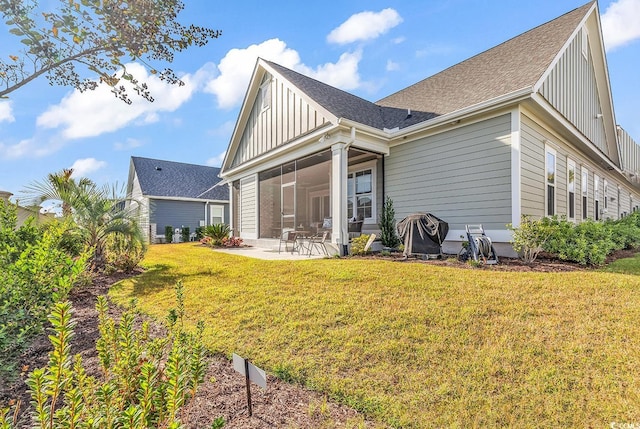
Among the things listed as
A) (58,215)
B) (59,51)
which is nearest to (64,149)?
(58,215)

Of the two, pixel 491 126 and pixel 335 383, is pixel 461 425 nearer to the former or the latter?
pixel 335 383

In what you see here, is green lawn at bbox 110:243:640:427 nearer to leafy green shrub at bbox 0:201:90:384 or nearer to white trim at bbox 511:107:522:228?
leafy green shrub at bbox 0:201:90:384

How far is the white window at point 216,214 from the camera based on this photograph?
21.0 meters

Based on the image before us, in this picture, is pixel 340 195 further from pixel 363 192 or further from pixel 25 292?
pixel 25 292

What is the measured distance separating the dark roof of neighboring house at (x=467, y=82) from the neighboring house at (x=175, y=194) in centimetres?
1169

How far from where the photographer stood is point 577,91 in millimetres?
9398

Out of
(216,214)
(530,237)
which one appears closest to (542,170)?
(530,237)

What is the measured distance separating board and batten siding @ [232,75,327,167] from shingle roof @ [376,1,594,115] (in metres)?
3.40

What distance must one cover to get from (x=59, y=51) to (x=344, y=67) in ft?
32.1

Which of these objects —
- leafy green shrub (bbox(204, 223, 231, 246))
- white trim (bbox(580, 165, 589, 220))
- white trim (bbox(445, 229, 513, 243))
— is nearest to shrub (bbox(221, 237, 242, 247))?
leafy green shrub (bbox(204, 223, 231, 246))

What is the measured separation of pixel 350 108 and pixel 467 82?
340 cm

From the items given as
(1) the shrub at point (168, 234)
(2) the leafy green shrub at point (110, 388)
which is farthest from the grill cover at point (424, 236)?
(1) the shrub at point (168, 234)

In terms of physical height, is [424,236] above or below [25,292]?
above

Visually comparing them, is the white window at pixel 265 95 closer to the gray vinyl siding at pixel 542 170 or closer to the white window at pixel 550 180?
the gray vinyl siding at pixel 542 170
